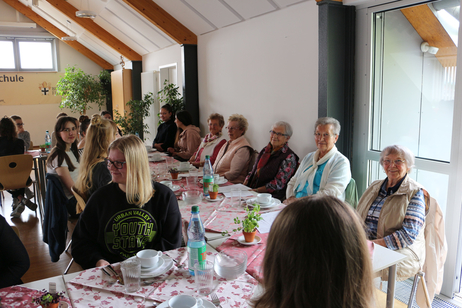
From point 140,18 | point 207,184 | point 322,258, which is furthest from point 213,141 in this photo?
point 322,258

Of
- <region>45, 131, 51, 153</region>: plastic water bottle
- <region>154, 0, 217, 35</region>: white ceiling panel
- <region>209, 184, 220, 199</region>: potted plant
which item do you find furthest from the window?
<region>209, 184, 220, 199</region>: potted plant

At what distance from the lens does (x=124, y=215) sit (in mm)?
1756

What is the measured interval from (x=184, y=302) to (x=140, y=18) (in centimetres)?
555

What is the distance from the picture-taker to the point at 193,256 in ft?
4.76

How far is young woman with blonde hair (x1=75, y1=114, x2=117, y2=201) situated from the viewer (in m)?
2.47

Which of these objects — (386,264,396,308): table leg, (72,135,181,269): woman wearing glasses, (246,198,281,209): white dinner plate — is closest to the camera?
(386,264,396,308): table leg

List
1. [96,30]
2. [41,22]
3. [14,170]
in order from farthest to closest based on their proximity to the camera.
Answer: [41,22]
[96,30]
[14,170]

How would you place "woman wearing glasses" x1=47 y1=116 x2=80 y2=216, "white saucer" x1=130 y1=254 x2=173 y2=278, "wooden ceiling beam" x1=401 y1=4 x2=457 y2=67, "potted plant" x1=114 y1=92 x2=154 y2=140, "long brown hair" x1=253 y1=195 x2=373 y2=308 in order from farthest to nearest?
1. "potted plant" x1=114 y1=92 x2=154 y2=140
2. "woman wearing glasses" x1=47 y1=116 x2=80 y2=216
3. "wooden ceiling beam" x1=401 y1=4 x2=457 y2=67
4. "white saucer" x1=130 y1=254 x2=173 y2=278
5. "long brown hair" x1=253 y1=195 x2=373 y2=308

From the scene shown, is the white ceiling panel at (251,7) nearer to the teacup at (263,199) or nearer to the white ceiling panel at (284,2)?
the white ceiling panel at (284,2)

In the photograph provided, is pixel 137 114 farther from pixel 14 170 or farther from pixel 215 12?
pixel 215 12

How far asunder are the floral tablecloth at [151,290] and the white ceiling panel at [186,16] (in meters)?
4.07

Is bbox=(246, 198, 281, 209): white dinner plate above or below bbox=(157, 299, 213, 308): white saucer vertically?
above

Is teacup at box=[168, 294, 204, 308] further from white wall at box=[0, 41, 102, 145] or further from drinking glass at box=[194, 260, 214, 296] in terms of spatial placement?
white wall at box=[0, 41, 102, 145]

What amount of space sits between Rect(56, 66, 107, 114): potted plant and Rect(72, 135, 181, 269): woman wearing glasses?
841cm
